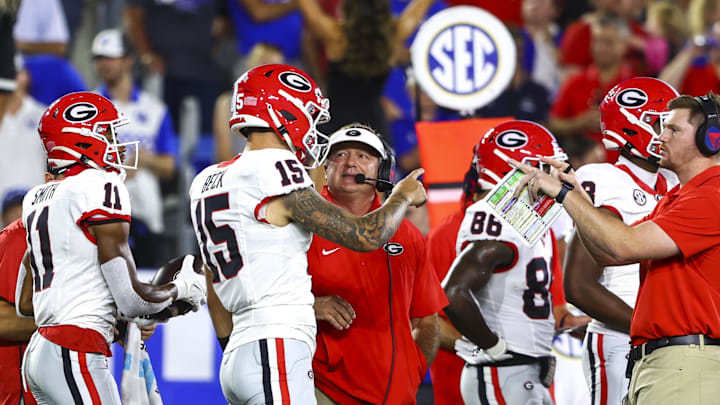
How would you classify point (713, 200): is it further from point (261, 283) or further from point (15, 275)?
point (15, 275)

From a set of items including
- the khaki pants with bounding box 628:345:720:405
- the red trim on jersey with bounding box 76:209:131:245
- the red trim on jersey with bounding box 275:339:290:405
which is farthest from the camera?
the red trim on jersey with bounding box 76:209:131:245

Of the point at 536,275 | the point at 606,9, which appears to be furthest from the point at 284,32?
the point at 536,275

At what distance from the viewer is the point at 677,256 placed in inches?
194

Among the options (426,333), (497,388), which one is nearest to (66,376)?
(426,333)

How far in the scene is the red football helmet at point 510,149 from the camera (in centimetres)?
639

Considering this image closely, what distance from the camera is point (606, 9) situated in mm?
11445

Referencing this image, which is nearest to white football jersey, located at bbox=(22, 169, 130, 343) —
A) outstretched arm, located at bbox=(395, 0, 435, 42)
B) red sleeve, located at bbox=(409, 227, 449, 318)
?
red sleeve, located at bbox=(409, 227, 449, 318)

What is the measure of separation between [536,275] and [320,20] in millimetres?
4210

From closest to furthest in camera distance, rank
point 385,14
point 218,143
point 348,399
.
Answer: point 348,399, point 385,14, point 218,143

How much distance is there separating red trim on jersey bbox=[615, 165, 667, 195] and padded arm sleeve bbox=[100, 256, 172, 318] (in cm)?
284

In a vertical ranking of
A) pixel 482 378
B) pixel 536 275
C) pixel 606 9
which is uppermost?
pixel 606 9

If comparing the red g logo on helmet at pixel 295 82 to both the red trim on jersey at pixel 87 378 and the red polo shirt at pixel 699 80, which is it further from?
the red polo shirt at pixel 699 80

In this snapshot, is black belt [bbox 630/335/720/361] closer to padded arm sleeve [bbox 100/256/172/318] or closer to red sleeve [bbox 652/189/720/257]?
red sleeve [bbox 652/189/720/257]

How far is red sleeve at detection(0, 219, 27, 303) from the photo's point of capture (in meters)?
5.74
